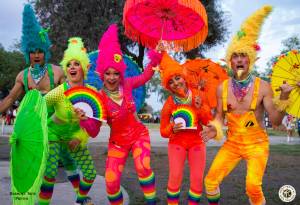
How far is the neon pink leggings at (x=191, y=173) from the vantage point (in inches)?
203

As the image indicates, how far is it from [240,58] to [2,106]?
316cm

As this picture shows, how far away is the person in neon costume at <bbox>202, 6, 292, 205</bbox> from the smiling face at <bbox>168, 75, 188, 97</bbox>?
1.54 feet

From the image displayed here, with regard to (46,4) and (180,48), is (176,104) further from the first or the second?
(46,4)

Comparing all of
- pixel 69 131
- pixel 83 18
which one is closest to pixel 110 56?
pixel 69 131

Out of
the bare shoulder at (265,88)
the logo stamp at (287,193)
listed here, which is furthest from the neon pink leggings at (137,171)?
the logo stamp at (287,193)

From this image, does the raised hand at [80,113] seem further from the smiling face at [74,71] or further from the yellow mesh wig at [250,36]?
the yellow mesh wig at [250,36]

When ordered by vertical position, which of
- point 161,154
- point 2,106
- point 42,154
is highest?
point 2,106

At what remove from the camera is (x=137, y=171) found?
5105 mm

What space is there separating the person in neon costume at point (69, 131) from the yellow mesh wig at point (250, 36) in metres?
1.95

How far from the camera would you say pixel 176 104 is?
17.8ft

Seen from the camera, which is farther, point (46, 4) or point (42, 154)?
point (46, 4)

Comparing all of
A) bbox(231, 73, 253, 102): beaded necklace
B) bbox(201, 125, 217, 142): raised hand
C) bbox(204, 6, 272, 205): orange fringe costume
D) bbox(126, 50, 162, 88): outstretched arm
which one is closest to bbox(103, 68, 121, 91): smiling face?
bbox(126, 50, 162, 88): outstretched arm

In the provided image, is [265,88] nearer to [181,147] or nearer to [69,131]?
[181,147]

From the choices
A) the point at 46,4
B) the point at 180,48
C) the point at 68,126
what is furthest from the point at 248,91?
the point at 46,4
